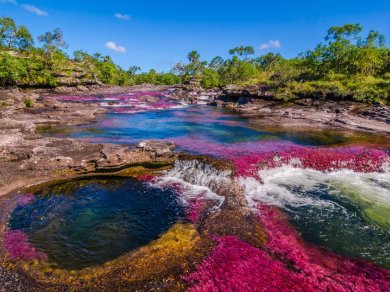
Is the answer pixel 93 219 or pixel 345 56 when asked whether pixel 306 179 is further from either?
pixel 345 56

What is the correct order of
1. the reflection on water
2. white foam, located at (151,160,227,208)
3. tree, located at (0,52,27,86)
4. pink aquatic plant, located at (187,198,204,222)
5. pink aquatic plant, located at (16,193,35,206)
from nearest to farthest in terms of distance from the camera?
1. pink aquatic plant, located at (187,198,204,222)
2. pink aquatic plant, located at (16,193,35,206)
3. white foam, located at (151,160,227,208)
4. the reflection on water
5. tree, located at (0,52,27,86)

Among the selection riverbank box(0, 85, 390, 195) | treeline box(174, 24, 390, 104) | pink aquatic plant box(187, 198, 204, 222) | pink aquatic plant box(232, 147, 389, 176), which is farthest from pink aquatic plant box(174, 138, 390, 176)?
treeline box(174, 24, 390, 104)

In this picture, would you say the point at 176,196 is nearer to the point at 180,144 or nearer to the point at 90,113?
the point at 180,144

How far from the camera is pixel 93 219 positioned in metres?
13.5

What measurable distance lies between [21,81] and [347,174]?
8140 cm

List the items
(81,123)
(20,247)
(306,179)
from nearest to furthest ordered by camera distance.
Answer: (20,247), (306,179), (81,123)

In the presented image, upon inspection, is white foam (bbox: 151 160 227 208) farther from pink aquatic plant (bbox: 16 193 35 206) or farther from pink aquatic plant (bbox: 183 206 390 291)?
pink aquatic plant (bbox: 16 193 35 206)

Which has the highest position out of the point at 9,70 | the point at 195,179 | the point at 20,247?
the point at 9,70

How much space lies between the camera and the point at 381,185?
63.0ft

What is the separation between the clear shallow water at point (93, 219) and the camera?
1102cm

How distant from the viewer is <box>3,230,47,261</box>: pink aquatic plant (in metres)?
10.1

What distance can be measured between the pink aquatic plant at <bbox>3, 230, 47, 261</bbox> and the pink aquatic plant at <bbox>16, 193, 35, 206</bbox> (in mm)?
2766

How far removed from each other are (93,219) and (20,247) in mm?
3410

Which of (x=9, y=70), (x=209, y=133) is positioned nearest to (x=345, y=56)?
(x=209, y=133)
